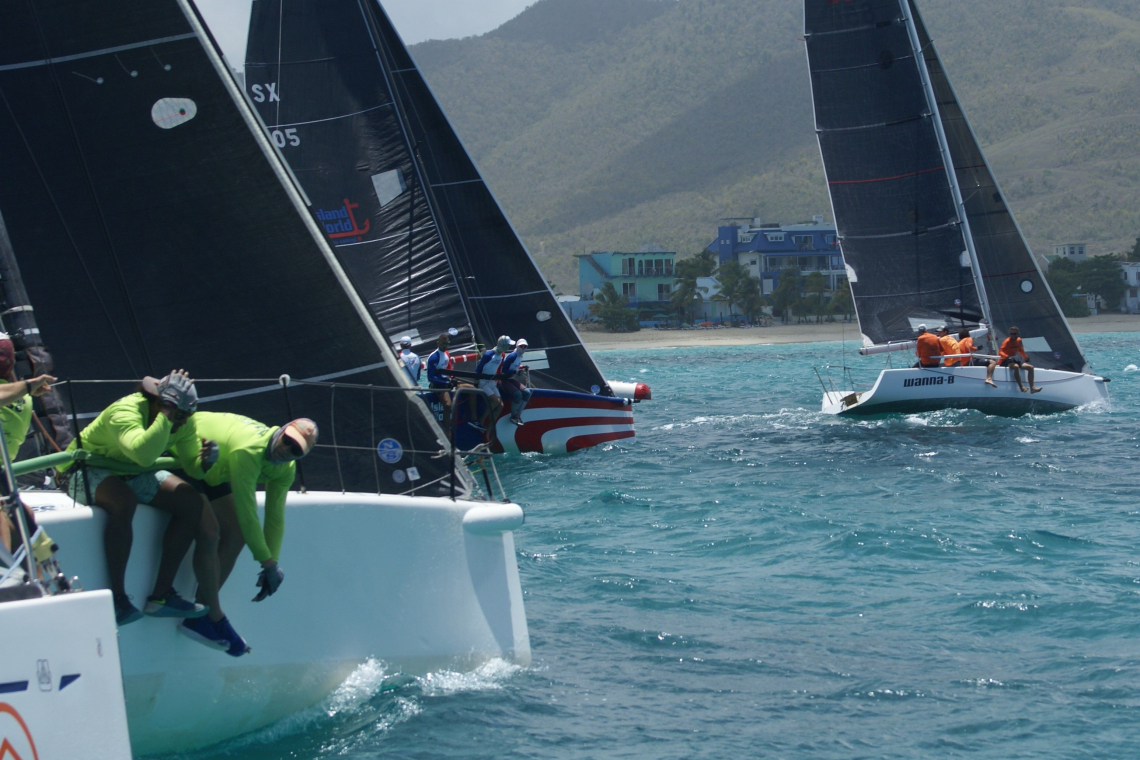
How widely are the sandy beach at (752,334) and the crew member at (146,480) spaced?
60.6 m

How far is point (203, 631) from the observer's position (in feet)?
16.3

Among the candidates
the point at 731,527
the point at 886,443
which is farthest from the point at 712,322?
the point at 731,527

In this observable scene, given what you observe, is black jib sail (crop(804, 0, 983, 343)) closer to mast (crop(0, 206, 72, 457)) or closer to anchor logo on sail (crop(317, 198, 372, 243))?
anchor logo on sail (crop(317, 198, 372, 243))

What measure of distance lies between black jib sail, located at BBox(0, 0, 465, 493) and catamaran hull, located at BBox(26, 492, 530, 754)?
1.81ft

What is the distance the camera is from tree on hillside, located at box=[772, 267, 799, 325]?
274 feet

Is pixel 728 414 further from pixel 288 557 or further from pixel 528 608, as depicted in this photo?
pixel 288 557

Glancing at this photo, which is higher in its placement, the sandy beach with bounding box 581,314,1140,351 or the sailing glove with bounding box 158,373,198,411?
the sailing glove with bounding box 158,373,198,411

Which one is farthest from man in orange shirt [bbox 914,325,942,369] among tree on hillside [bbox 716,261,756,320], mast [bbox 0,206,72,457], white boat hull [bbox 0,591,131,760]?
tree on hillside [bbox 716,261,756,320]

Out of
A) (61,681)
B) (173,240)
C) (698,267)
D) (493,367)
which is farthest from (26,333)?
(698,267)

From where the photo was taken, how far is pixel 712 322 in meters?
85.9

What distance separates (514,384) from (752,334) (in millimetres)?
58791

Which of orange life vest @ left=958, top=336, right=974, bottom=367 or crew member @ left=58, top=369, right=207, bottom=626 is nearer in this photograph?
crew member @ left=58, top=369, right=207, bottom=626

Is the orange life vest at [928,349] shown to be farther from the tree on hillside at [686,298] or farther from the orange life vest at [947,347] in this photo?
the tree on hillside at [686,298]

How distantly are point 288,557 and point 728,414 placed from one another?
59.9ft
